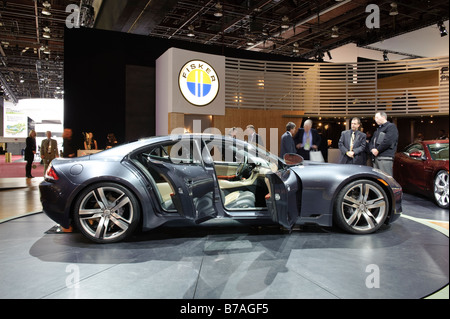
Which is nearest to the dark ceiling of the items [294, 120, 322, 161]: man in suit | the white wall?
the white wall

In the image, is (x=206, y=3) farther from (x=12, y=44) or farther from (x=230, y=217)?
(x=12, y=44)

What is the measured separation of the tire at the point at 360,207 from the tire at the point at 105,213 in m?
2.09

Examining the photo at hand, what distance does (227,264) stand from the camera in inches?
109

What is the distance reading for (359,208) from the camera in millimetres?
3650

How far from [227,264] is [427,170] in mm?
4305

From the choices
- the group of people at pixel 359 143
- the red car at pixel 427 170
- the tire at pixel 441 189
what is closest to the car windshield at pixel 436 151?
the red car at pixel 427 170

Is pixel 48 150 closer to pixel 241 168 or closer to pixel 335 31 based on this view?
pixel 241 168

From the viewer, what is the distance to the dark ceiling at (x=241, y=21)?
9836mm

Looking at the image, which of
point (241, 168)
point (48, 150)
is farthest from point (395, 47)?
point (48, 150)

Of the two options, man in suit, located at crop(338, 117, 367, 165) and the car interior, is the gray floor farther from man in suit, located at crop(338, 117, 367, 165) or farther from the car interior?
man in suit, located at crop(338, 117, 367, 165)

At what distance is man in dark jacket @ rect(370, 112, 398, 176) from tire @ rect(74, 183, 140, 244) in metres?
3.85

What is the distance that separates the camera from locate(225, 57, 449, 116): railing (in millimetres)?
10891

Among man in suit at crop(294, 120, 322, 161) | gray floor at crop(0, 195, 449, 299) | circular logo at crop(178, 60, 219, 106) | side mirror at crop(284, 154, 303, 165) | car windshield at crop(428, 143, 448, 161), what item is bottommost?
gray floor at crop(0, 195, 449, 299)

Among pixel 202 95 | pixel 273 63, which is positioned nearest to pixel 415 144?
pixel 202 95
